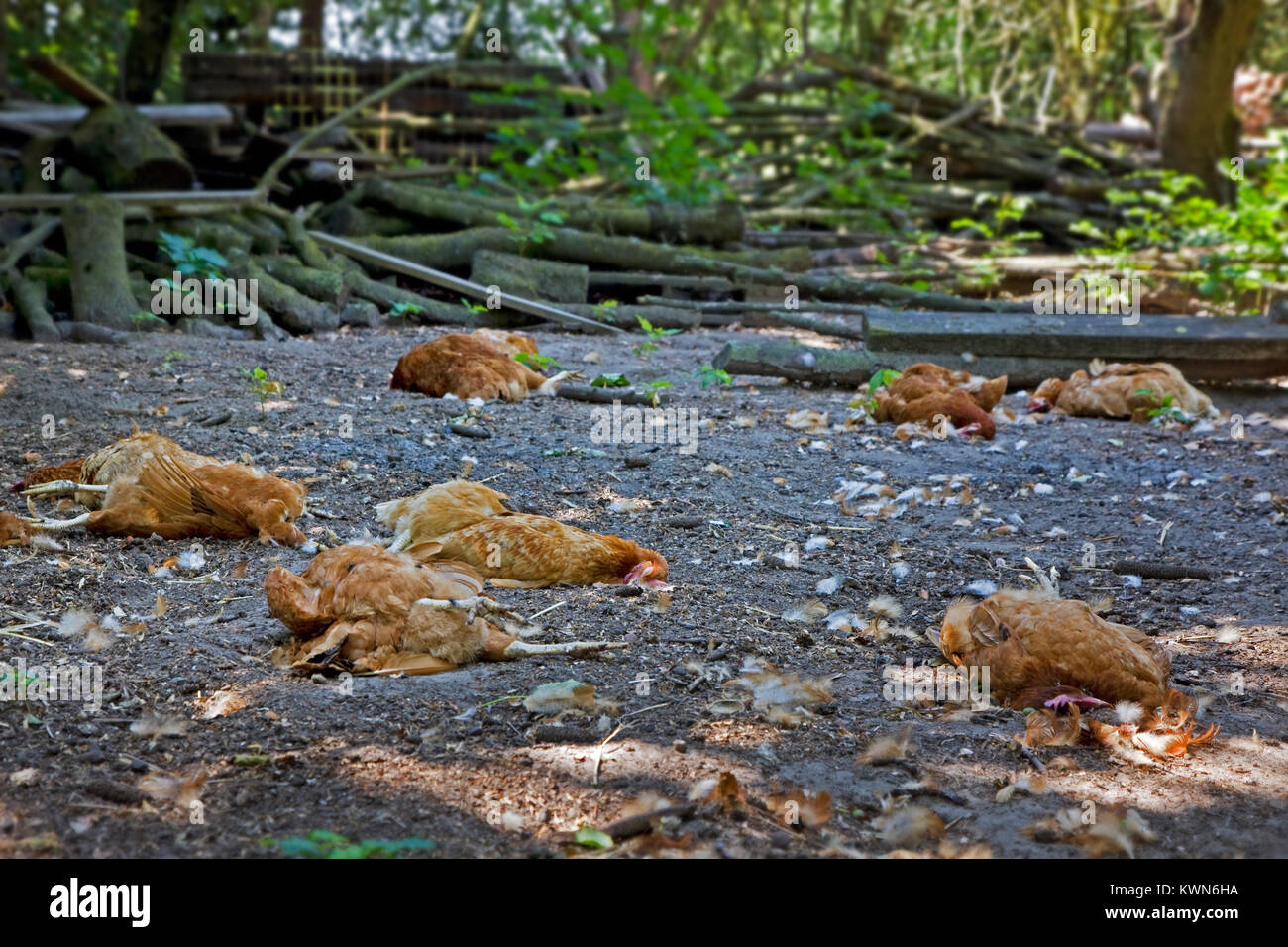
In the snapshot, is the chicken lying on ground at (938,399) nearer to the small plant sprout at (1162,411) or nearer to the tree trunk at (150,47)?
the small plant sprout at (1162,411)

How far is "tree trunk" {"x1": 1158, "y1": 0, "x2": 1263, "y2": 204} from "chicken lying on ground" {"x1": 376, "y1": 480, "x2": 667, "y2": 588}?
12.0m

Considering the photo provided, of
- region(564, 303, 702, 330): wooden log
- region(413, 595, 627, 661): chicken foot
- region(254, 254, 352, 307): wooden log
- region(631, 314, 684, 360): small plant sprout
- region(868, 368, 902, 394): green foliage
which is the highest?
region(254, 254, 352, 307): wooden log

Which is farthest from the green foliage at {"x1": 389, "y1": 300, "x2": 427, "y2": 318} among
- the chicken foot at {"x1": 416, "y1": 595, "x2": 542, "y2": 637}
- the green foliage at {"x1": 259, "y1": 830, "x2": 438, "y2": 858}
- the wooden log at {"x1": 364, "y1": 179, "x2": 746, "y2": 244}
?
the green foliage at {"x1": 259, "y1": 830, "x2": 438, "y2": 858}

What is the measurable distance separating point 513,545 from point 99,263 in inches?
230

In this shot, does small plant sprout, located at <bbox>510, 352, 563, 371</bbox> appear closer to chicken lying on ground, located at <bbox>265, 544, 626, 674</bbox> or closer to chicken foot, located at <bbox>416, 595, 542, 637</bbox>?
chicken foot, located at <bbox>416, 595, 542, 637</bbox>

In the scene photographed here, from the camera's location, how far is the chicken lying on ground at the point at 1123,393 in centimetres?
702

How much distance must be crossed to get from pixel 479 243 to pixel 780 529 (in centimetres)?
598

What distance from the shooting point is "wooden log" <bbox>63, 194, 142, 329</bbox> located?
312 inches

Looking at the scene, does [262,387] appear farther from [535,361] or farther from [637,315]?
[637,315]

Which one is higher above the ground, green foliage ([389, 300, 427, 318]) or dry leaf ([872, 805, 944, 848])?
green foliage ([389, 300, 427, 318])

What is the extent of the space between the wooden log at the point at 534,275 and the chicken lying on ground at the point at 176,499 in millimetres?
5556

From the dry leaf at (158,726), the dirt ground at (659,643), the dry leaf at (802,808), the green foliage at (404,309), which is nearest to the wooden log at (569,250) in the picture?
the green foliage at (404,309)

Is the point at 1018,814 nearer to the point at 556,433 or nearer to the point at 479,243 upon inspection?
the point at 556,433

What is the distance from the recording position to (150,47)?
15.1 metres
